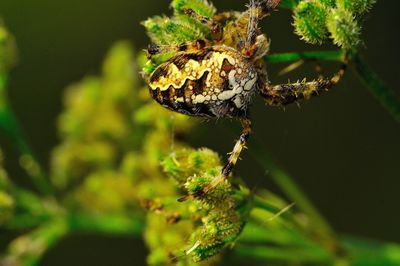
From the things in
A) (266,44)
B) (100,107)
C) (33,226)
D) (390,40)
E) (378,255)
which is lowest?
(378,255)

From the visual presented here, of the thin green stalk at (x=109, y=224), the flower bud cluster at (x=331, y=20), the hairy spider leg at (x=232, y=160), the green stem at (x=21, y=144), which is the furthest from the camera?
the thin green stalk at (x=109, y=224)

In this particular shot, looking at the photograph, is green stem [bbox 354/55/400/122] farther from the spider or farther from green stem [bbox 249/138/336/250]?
green stem [bbox 249/138/336/250]

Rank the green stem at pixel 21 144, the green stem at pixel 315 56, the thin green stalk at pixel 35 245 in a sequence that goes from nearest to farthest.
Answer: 1. the green stem at pixel 315 56
2. the thin green stalk at pixel 35 245
3. the green stem at pixel 21 144

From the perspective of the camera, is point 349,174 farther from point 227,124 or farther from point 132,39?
point 227,124

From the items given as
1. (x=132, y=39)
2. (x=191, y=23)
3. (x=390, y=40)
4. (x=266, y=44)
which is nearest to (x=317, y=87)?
(x=266, y=44)

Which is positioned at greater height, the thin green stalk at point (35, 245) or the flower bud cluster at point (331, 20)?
the thin green stalk at point (35, 245)

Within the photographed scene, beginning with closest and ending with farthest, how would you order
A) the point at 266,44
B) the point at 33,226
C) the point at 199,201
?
1. the point at 199,201
2. the point at 266,44
3. the point at 33,226

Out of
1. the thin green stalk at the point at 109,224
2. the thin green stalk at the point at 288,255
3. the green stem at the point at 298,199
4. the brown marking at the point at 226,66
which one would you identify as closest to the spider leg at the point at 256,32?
the brown marking at the point at 226,66

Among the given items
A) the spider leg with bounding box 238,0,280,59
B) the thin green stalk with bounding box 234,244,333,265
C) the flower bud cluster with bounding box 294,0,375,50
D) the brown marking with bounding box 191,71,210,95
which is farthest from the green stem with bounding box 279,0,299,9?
the thin green stalk with bounding box 234,244,333,265

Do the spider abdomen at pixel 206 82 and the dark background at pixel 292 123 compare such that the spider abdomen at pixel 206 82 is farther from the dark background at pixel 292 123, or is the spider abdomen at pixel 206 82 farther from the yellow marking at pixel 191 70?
the dark background at pixel 292 123
